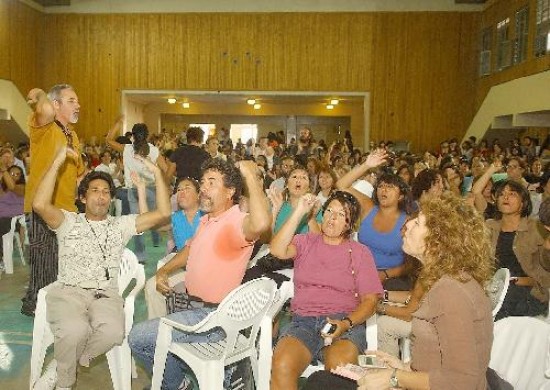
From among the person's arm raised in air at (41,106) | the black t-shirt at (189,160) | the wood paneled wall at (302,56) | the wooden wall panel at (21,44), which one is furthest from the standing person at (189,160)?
the wood paneled wall at (302,56)

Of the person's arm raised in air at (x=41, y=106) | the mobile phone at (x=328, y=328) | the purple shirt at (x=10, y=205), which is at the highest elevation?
the person's arm raised in air at (x=41, y=106)

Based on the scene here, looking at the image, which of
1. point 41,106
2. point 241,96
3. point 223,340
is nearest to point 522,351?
point 223,340

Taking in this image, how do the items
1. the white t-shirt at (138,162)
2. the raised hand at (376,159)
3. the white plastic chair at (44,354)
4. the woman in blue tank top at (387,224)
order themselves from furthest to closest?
the white t-shirt at (138,162) < the raised hand at (376,159) < the woman in blue tank top at (387,224) < the white plastic chair at (44,354)

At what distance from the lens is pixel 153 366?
3068 mm

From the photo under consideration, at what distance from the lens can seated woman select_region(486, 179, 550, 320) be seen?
153 inches

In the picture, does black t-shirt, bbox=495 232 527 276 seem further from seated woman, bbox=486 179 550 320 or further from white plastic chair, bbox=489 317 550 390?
white plastic chair, bbox=489 317 550 390

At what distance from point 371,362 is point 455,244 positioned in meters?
0.54

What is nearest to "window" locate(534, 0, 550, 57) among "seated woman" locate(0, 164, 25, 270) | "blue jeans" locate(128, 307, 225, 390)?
"seated woman" locate(0, 164, 25, 270)

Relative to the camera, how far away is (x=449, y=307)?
193 cm

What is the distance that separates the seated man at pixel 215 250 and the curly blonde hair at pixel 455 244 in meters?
1.04

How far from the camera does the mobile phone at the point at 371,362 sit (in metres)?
2.20

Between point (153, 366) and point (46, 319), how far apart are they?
713 millimetres

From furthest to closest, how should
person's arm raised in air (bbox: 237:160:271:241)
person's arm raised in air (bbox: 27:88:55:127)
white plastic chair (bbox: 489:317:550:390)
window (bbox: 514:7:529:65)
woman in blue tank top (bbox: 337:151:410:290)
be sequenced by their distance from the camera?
window (bbox: 514:7:529:65), woman in blue tank top (bbox: 337:151:410:290), person's arm raised in air (bbox: 27:88:55:127), person's arm raised in air (bbox: 237:160:271:241), white plastic chair (bbox: 489:317:550:390)

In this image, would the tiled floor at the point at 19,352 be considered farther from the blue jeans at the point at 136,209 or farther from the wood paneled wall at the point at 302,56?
the wood paneled wall at the point at 302,56
